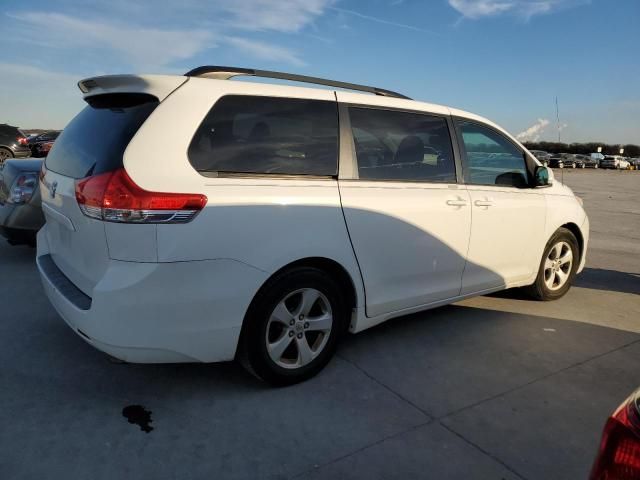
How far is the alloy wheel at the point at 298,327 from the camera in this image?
116 inches

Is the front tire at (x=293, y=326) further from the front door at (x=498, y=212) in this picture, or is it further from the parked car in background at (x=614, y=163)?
Answer: the parked car in background at (x=614, y=163)

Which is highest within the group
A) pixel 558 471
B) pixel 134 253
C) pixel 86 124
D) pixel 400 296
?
pixel 86 124

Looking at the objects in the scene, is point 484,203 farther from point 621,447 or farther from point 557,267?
point 621,447

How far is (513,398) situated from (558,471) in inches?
25.8

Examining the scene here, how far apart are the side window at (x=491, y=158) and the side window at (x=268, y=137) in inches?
52.4

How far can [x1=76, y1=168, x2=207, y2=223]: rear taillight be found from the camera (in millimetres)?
2434

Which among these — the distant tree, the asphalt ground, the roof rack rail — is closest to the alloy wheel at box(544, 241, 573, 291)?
the asphalt ground

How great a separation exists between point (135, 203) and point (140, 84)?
73cm

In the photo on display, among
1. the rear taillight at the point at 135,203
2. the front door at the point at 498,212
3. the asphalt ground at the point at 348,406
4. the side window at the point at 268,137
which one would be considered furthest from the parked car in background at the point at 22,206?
the front door at the point at 498,212

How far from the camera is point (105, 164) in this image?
2.59 metres

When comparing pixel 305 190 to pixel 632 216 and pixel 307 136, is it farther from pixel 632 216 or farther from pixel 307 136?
pixel 632 216

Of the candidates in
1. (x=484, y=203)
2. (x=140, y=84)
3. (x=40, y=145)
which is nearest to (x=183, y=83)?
(x=140, y=84)

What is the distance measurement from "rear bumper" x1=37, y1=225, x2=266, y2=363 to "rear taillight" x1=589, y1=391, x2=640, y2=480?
180 cm

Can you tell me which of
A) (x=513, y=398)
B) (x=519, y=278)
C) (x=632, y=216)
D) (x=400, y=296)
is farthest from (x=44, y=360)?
(x=632, y=216)
